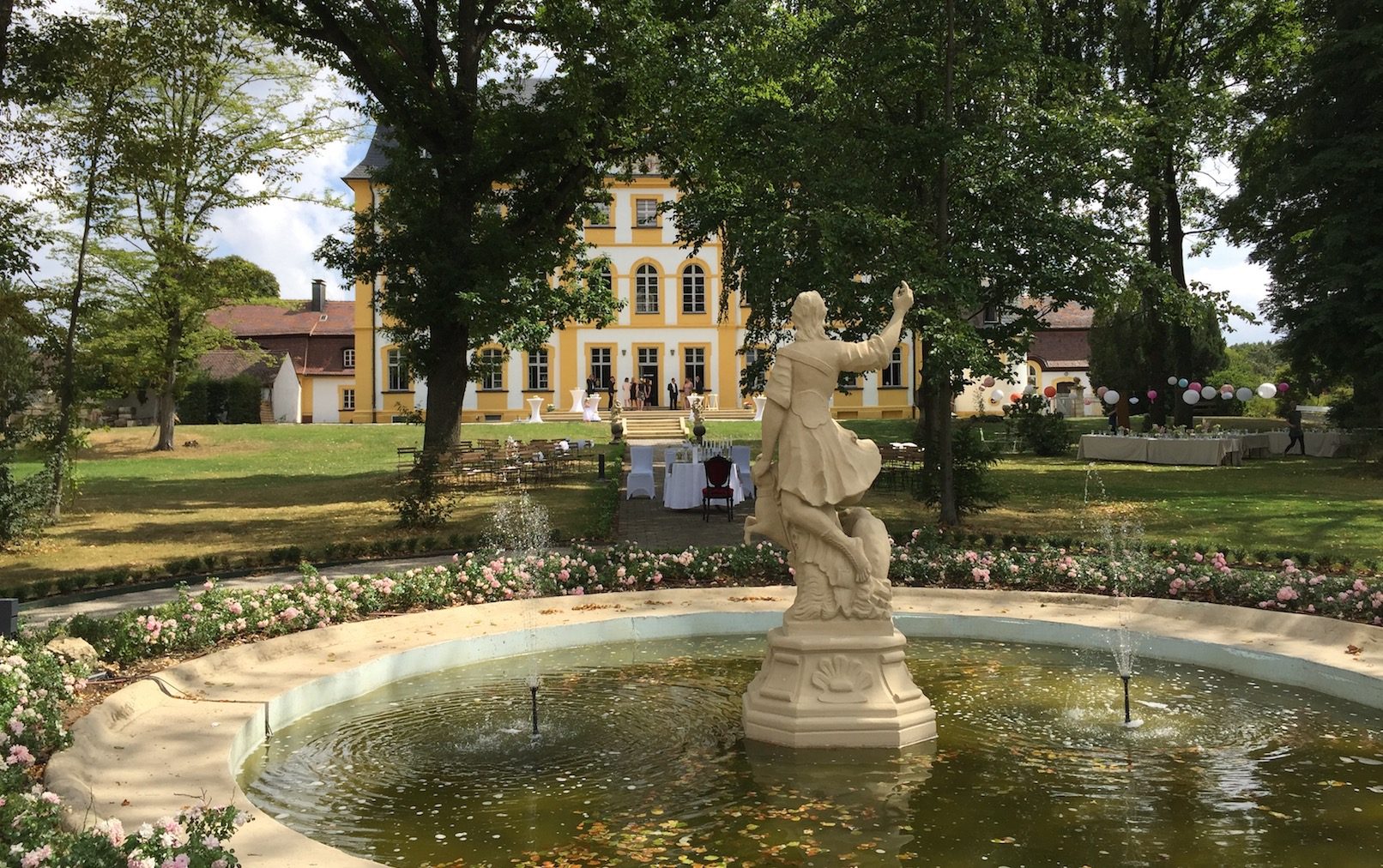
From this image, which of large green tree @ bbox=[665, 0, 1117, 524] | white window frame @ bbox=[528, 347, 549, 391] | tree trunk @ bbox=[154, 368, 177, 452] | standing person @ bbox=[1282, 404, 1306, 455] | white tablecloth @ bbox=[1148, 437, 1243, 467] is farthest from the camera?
white window frame @ bbox=[528, 347, 549, 391]

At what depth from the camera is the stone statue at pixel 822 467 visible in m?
6.59

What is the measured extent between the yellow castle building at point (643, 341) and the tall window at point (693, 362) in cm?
4

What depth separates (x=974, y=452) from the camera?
1612 centimetres

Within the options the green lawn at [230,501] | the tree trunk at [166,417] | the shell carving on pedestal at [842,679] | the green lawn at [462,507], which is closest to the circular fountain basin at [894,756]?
the shell carving on pedestal at [842,679]

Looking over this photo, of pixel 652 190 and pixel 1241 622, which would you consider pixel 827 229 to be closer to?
pixel 1241 622

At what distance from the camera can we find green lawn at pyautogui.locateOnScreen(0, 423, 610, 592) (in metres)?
15.1

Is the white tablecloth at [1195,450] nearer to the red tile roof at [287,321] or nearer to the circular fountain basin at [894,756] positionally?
the circular fountain basin at [894,756]

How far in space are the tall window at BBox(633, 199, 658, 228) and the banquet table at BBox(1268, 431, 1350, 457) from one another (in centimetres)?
2835

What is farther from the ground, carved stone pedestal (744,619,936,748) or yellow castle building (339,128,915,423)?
yellow castle building (339,128,915,423)

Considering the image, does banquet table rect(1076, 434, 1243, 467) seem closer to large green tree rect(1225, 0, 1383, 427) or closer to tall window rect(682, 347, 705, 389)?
large green tree rect(1225, 0, 1383, 427)

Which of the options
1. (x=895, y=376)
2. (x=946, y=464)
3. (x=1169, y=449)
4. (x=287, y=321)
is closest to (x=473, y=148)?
(x=946, y=464)

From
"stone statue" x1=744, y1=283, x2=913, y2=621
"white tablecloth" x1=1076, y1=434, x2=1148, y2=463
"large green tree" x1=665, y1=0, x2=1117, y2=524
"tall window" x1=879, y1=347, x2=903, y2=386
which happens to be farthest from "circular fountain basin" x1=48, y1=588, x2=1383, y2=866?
"tall window" x1=879, y1=347, x2=903, y2=386

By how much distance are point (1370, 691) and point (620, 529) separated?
10743mm

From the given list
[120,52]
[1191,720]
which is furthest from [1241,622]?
[120,52]
